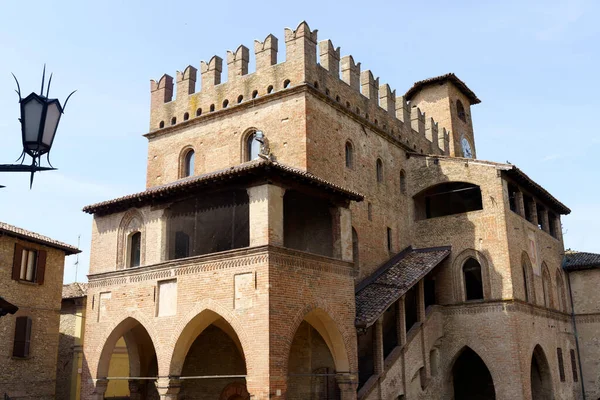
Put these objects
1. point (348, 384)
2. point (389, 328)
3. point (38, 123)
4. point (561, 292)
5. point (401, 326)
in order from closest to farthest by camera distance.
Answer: point (38, 123) → point (348, 384) → point (401, 326) → point (389, 328) → point (561, 292)

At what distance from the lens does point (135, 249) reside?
54.2 ft

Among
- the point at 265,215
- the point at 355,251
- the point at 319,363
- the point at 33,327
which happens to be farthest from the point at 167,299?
the point at 33,327

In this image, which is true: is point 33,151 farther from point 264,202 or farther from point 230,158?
point 230,158

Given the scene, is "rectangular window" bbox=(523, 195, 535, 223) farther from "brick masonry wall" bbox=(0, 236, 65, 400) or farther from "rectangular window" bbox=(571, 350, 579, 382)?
"brick masonry wall" bbox=(0, 236, 65, 400)

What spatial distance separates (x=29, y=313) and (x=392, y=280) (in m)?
11.9

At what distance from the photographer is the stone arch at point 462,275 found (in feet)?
67.1

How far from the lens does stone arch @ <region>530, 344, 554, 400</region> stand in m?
21.9

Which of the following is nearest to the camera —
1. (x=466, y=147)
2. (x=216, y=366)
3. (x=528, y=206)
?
(x=216, y=366)

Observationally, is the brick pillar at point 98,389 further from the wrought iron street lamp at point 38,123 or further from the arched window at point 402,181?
the arched window at point 402,181

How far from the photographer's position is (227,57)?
2048 cm

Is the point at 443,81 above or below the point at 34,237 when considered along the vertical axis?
above

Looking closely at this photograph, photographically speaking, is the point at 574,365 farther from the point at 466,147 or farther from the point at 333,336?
the point at 333,336

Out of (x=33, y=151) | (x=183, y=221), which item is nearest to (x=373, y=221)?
(x=183, y=221)

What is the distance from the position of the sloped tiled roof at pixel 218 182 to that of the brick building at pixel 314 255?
5 cm
